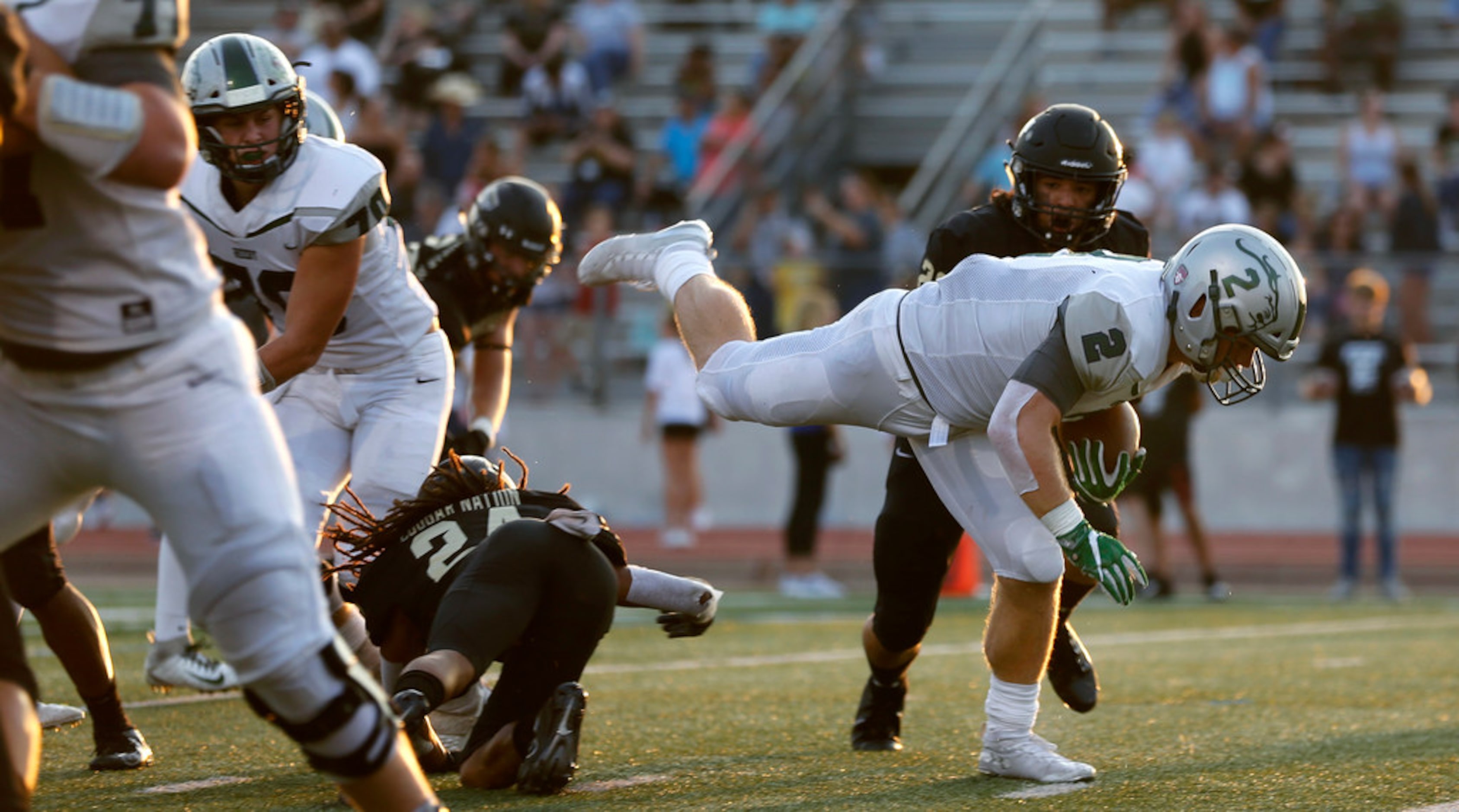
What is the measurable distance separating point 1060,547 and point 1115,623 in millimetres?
5130

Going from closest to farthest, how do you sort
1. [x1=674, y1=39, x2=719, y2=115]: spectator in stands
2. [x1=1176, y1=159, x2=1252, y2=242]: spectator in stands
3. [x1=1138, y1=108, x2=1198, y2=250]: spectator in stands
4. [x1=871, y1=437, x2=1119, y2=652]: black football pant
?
[x1=871, y1=437, x2=1119, y2=652]: black football pant → [x1=1176, y1=159, x2=1252, y2=242]: spectator in stands → [x1=1138, y1=108, x2=1198, y2=250]: spectator in stands → [x1=674, y1=39, x2=719, y2=115]: spectator in stands

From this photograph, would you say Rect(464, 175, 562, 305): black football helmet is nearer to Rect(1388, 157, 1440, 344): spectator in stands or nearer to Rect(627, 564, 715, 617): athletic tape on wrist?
Rect(627, 564, 715, 617): athletic tape on wrist

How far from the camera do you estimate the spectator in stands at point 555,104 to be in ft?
54.2

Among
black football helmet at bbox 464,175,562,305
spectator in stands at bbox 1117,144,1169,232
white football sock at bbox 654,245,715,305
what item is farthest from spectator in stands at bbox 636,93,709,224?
white football sock at bbox 654,245,715,305

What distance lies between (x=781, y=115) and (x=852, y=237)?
1.99m

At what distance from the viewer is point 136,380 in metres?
2.87

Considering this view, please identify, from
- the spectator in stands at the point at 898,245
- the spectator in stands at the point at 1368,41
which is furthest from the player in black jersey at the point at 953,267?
the spectator in stands at the point at 1368,41

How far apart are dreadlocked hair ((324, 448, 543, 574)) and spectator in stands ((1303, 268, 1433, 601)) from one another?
793 centimetres

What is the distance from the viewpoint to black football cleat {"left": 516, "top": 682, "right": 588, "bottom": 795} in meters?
4.04

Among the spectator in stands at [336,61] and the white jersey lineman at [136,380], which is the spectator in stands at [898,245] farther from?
the white jersey lineman at [136,380]

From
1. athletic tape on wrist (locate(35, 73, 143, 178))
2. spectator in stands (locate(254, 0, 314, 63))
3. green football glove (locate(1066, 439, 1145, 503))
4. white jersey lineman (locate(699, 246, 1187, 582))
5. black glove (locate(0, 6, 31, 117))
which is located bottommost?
green football glove (locate(1066, 439, 1145, 503))

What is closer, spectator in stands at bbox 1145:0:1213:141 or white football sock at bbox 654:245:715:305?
white football sock at bbox 654:245:715:305

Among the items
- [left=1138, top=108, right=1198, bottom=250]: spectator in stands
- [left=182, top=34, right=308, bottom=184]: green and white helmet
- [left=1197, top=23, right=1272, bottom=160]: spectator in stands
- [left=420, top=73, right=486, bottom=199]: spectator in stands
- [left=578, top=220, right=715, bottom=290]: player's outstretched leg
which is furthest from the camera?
[left=420, top=73, right=486, bottom=199]: spectator in stands

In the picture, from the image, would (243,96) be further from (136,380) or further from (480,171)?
(480,171)
